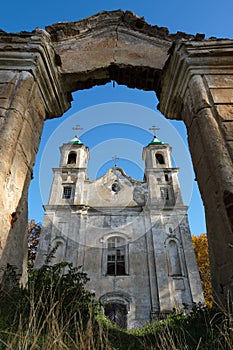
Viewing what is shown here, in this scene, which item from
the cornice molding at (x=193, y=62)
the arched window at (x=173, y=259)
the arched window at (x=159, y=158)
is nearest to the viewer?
the cornice molding at (x=193, y=62)

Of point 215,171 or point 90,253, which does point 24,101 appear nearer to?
point 215,171

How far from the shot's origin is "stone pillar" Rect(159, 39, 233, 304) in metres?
2.79

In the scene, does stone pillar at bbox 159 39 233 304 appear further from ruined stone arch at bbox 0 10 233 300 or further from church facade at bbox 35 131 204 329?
church facade at bbox 35 131 204 329

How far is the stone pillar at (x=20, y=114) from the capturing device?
306 centimetres

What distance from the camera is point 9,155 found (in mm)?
3180

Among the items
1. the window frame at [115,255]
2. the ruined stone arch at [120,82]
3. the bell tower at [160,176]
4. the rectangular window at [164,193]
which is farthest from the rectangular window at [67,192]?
the ruined stone arch at [120,82]

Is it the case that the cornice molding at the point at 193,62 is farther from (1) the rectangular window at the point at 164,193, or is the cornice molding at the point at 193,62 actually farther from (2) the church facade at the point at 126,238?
(1) the rectangular window at the point at 164,193

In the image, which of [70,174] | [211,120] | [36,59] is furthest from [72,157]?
[211,120]

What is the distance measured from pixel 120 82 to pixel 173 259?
40.2 feet

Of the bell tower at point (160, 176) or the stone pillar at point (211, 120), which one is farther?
the bell tower at point (160, 176)

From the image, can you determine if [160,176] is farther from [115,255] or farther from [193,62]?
[193,62]

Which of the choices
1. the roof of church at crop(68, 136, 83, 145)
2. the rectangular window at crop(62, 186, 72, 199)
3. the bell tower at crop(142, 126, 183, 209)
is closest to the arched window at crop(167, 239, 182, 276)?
the bell tower at crop(142, 126, 183, 209)

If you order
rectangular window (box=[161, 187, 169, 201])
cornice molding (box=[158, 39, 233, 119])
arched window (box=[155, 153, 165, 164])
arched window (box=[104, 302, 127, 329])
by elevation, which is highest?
arched window (box=[155, 153, 165, 164])

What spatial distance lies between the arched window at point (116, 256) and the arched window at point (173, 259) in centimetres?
263
